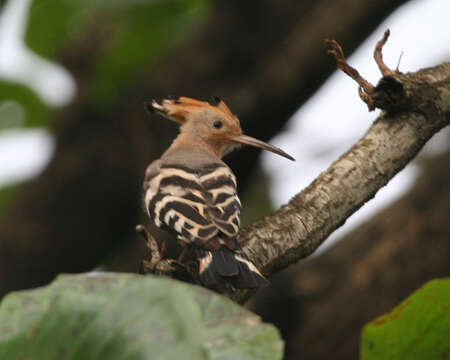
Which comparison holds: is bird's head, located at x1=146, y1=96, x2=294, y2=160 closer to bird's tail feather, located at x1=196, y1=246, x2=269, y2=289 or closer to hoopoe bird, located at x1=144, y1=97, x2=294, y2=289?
hoopoe bird, located at x1=144, y1=97, x2=294, y2=289

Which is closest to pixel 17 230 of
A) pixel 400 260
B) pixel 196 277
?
pixel 400 260

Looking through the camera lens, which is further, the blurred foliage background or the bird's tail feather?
the blurred foliage background

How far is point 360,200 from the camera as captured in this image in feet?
8.29

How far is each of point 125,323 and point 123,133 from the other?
165 inches

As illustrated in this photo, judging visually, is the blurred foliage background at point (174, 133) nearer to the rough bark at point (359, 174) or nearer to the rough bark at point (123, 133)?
the rough bark at point (123, 133)

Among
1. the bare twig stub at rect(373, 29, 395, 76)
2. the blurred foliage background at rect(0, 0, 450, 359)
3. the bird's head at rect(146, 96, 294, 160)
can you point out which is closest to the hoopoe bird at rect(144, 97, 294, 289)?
A: the bird's head at rect(146, 96, 294, 160)

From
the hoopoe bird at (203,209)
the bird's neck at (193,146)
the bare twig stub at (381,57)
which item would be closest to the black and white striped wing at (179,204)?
the hoopoe bird at (203,209)

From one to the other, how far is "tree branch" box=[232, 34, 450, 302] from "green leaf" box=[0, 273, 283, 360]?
98cm

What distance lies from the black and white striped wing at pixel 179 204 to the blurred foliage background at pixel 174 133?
116 cm

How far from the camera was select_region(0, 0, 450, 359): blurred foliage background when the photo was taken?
4602 mm

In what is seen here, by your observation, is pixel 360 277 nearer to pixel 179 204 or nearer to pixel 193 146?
pixel 193 146

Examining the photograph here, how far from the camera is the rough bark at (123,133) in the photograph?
503 centimetres

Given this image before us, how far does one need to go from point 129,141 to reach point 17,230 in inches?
42.0

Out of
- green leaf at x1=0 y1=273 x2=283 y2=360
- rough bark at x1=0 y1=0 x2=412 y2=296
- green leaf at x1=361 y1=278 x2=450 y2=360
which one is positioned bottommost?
rough bark at x1=0 y1=0 x2=412 y2=296
